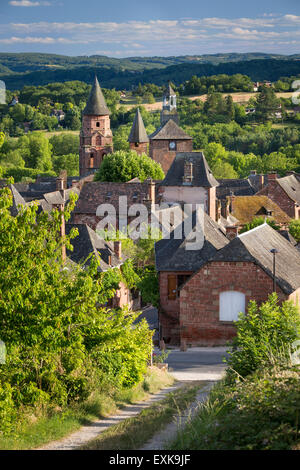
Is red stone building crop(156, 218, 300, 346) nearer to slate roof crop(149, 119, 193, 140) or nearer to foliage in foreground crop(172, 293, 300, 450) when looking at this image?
foliage in foreground crop(172, 293, 300, 450)

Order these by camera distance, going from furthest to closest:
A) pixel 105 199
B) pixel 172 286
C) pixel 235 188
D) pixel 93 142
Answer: pixel 93 142 < pixel 235 188 < pixel 105 199 < pixel 172 286

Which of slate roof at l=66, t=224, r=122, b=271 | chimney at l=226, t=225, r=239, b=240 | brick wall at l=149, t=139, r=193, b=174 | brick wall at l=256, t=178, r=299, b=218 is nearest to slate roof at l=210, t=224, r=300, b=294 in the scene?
chimney at l=226, t=225, r=239, b=240

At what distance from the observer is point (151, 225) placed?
5047 centimetres

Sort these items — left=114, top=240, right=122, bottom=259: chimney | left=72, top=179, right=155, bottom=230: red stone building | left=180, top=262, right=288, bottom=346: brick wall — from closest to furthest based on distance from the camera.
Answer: left=180, top=262, right=288, bottom=346: brick wall
left=114, top=240, right=122, bottom=259: chimney
left=72, top=179, right=155, bottom=230: red stone building

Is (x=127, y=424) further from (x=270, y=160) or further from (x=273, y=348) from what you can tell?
(x=270, y=160)

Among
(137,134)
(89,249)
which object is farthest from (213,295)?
(137,134)

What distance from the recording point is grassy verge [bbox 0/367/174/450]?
49.6 ft

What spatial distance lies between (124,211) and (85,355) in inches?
1482

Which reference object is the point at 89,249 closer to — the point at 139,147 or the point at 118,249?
the point at 118,249

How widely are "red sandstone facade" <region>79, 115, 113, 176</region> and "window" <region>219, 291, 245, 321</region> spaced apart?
197 ft

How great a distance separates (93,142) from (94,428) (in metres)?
76.9

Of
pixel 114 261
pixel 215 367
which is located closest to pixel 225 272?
pixel 215 367

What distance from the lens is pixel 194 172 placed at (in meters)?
54.7

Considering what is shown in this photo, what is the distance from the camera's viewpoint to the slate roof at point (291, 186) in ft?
233
